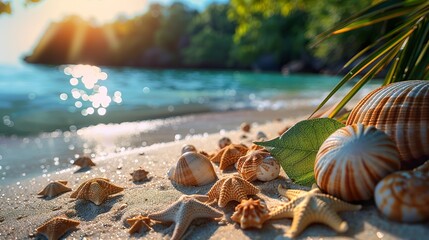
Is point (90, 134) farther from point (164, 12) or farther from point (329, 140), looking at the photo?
point (164, 12)

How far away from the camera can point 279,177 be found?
266cm

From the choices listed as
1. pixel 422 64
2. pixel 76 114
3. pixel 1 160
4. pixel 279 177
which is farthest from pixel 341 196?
pixel 76 114

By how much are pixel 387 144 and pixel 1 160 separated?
14.5ft

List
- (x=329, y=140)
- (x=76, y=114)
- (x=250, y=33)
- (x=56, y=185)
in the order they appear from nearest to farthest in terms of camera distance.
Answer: (x=329, y=140) → (x=56, y=185) → (x=76, y=114) → (x=250, y=33)

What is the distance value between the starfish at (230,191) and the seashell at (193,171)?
374 millimetres

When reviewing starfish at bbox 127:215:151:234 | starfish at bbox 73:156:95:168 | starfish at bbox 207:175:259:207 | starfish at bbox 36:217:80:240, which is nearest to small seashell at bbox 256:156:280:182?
starfish at bbox 207:175:259:207

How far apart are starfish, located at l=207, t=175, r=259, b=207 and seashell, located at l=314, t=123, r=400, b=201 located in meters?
0.55

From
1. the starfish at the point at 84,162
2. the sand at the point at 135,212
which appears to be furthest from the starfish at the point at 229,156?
the starfish at the point at 84,162

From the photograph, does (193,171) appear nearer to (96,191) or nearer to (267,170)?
(267,170)

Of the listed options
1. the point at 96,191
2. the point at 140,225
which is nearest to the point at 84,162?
the point at 96,191

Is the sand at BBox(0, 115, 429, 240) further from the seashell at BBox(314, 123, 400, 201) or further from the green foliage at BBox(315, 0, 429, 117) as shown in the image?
the green foliage at BBox(315, 0, 429, 117)

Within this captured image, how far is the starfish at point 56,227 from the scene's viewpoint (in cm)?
217

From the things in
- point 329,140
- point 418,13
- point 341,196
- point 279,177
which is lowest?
point 279,177

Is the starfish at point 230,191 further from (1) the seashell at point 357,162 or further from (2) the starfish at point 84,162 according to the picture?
(2) the starfish at point 84,162
